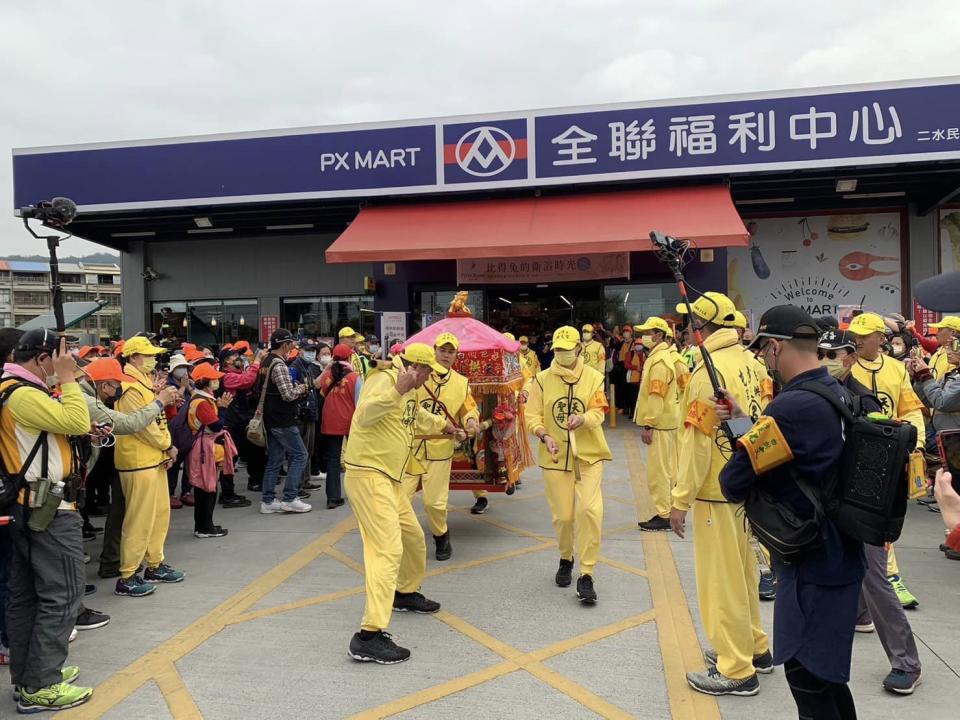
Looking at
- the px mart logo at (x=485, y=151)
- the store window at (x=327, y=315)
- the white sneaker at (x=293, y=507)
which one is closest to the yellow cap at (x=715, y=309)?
the white sneaker at (x=293, y=507)

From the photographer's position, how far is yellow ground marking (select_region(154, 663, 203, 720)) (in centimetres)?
343

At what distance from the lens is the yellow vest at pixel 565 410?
5.09 meters

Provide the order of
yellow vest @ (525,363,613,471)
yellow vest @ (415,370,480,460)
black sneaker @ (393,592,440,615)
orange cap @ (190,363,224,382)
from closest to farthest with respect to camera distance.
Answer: black sneaker @ (393,592,440,615)
yellow vest @ (525,363,613,471)
yellow vest @ (415,370,480,460)
orange cap @ (190,363,224,382)

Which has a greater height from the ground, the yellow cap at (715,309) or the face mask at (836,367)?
the yellow cap at (715,309)

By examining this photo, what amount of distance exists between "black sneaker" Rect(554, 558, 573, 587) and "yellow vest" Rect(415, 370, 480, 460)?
1.37 meters

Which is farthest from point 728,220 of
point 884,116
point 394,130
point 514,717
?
point 514,717

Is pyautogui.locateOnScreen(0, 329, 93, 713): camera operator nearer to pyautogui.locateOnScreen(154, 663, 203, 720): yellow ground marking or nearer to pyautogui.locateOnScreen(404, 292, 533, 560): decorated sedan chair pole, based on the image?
pyautogui.locateOnScreen(154, 663, 203, 720): yellow ground marking

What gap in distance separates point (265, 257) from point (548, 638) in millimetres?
14059

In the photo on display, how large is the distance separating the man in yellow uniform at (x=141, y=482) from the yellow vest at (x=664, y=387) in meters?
4.44

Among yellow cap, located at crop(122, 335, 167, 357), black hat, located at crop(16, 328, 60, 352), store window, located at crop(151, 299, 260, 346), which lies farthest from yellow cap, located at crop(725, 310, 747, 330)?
store window, located at crop(151, 299, 260, 346)

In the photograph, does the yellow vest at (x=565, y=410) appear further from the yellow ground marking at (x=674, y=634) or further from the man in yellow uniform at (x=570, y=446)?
the yellow ground marking at (x=674, y=634)

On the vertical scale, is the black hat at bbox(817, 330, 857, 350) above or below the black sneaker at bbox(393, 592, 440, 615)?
above

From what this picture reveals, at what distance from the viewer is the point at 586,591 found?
472 cm

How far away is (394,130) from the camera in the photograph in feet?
43.7
